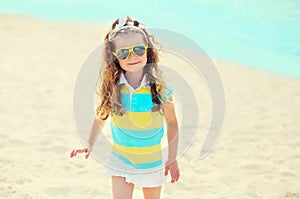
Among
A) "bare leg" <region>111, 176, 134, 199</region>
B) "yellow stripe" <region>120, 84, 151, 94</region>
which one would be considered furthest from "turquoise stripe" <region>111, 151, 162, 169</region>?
"yellow stripe" <region>120, 84, 151, 94</region>

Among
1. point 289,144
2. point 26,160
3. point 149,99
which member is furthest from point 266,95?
point 149,99

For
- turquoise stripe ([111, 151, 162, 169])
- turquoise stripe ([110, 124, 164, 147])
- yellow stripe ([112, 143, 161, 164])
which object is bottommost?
turquoise stripe ([111, 151, 162, 169])

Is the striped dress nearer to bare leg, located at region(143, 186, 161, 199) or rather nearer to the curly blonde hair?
the curly blonde hair

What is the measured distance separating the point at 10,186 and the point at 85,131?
1.54 meters

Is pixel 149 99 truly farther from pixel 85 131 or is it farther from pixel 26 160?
pixel 85 131

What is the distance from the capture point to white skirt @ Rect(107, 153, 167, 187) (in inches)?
112

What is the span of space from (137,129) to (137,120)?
0.05 m

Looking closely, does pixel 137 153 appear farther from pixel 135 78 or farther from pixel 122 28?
pixel 122 28

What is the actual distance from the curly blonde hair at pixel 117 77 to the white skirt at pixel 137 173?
0.31 metres

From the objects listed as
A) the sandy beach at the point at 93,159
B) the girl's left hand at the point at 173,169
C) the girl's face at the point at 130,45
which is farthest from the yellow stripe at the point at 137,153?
the sandy beach at the point at 93,159

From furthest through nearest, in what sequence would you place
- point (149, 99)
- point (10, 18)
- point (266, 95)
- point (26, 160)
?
point (10, 18)
point (266, 95)
point (26, 160)
point (149, 99)

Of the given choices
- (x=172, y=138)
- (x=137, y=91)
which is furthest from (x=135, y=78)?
(x=172, y=138)

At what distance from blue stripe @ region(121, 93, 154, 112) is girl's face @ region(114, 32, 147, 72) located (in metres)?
0.17

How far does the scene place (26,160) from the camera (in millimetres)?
4492
